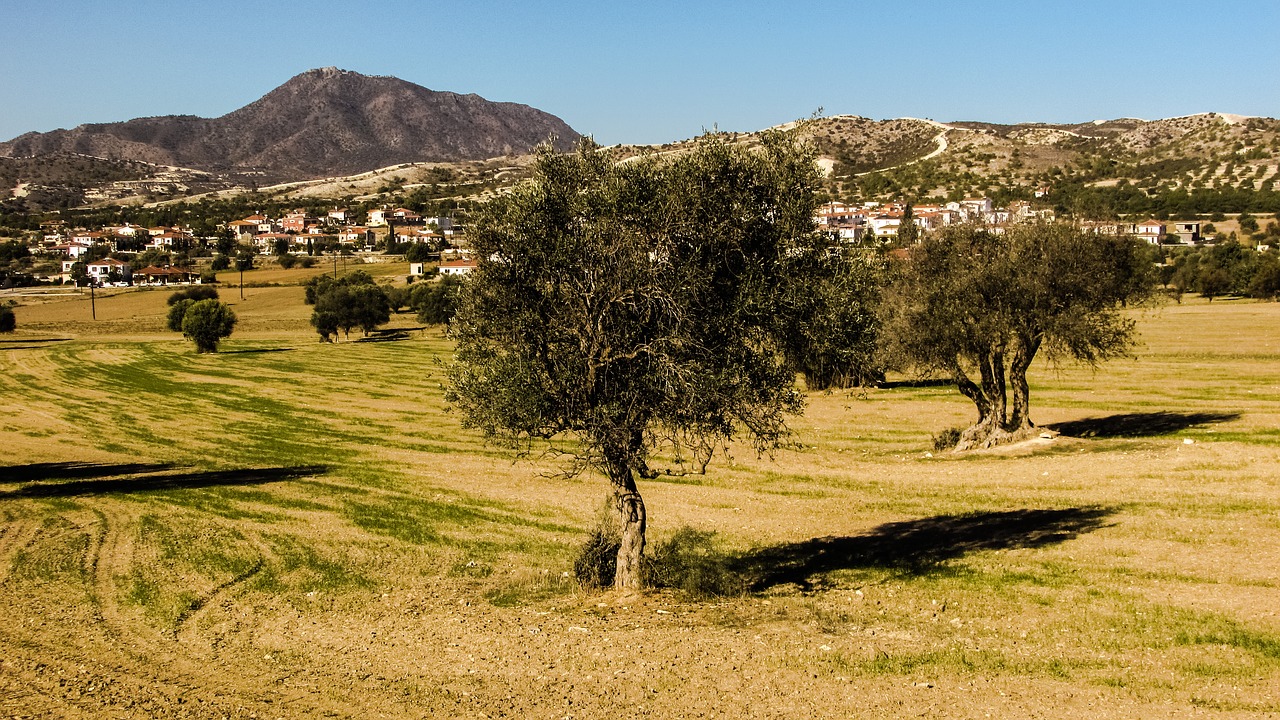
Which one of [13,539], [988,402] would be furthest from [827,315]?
[13,539]

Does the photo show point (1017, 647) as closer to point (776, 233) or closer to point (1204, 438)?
point (776, 233)

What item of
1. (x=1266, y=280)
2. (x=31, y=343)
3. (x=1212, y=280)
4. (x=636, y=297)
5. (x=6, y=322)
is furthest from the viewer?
(x=1212, y=280)

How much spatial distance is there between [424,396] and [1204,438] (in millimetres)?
49046

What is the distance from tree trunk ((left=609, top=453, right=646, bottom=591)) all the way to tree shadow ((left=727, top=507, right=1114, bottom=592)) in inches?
112

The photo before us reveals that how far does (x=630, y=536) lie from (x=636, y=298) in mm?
5888

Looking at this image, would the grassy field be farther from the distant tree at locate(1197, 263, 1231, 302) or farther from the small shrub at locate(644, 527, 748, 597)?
the distant tree at locate(1197, 263, 1231, 302)

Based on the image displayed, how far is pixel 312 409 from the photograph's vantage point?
6381 cm

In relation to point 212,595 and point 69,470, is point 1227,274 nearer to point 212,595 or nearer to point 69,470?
point 69,470

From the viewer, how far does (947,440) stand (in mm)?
42156

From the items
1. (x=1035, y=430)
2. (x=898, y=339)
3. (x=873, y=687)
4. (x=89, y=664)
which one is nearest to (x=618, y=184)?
(x=873, y=687)

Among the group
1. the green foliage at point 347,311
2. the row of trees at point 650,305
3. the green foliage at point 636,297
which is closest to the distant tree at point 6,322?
the green foliage at point 347,311

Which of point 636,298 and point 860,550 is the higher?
point 636,298

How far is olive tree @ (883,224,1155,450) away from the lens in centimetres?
3706

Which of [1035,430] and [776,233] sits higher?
[776,233]
